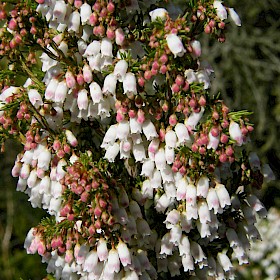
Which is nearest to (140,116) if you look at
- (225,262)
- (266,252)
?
(225,262)

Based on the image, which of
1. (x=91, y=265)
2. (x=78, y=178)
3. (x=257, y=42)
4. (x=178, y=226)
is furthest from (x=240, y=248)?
(x=257, y=42)

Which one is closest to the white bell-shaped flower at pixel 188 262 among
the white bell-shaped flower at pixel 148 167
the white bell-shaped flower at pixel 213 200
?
the white bell-shaped flower at pixel 213 200

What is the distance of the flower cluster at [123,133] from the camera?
7.55ft

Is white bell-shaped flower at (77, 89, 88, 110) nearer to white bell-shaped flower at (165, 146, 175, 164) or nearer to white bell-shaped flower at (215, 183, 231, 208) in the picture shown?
white bell-shaped flower at (165, 146, 175, 164)

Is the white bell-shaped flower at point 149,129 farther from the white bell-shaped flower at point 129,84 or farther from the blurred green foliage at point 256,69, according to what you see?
the blurred green foliage at point 256,69

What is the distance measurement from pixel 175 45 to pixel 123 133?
1.26ft

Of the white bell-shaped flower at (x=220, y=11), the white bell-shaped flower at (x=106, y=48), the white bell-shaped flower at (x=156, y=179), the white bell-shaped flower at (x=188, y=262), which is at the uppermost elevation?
the white bell-shaped flower at (x=220, y=11)

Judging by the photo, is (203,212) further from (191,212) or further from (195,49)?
(195,49)

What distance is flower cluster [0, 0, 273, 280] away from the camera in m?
2.30

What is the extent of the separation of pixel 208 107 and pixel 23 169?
2.60 ft

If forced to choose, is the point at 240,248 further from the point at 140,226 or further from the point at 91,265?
the point at 91,265

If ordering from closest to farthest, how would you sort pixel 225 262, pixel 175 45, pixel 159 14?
pixel 175 45, pixel 159 14, pixel 225 262

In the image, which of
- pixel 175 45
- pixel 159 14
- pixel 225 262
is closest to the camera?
pixel 175 45

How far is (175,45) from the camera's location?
2207mm
